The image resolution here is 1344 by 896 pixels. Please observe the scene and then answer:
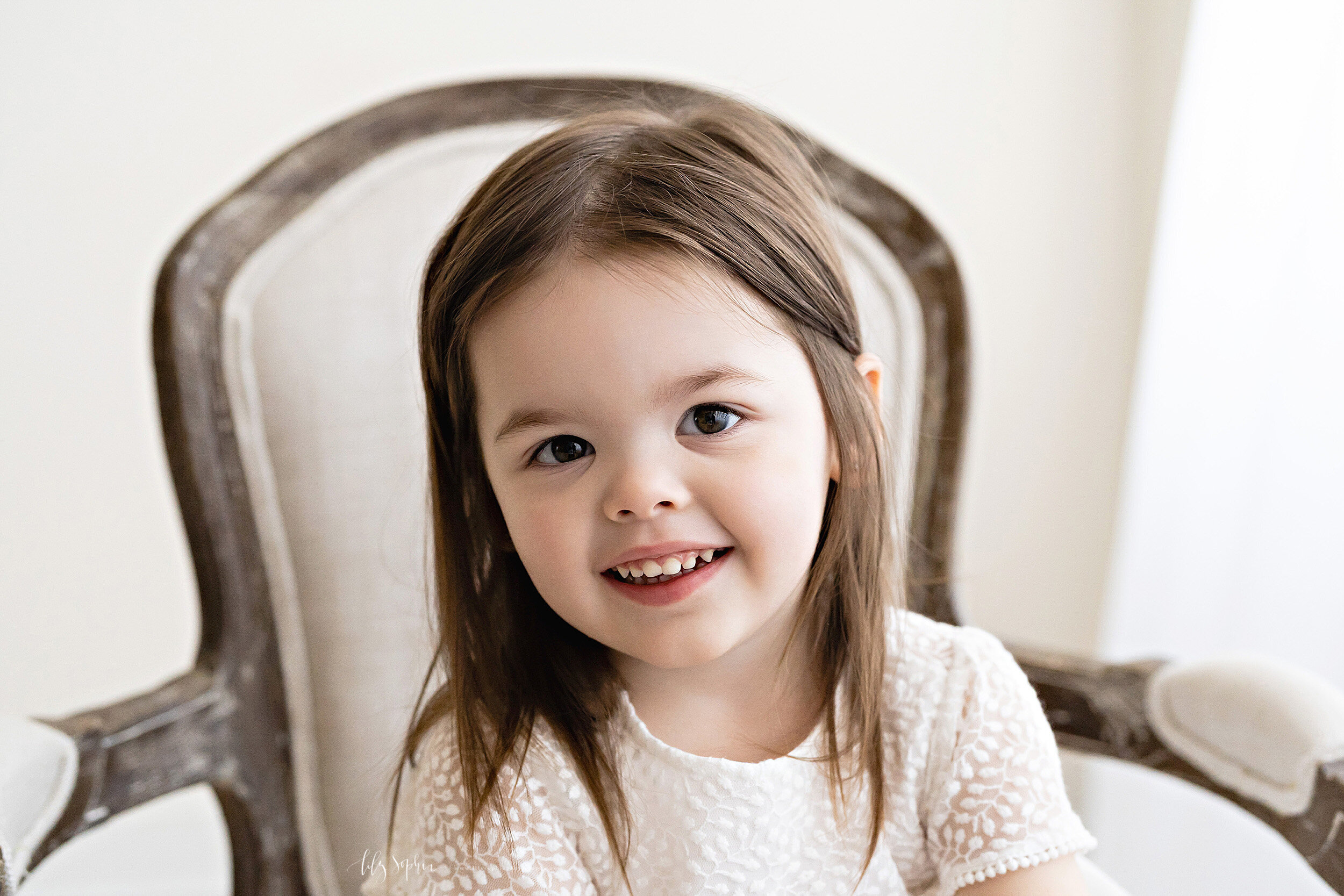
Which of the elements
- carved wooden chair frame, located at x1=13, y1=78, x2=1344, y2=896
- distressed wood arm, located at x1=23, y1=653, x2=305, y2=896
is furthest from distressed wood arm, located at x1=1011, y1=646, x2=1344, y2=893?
distressed wood arm, located at x1=23, y1=653, x2=305, y2=896

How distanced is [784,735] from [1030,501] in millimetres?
842

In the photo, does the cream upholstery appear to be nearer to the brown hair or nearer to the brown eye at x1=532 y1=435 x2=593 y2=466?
the brown hair

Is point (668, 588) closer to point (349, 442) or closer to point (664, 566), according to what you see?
point (664, 566)

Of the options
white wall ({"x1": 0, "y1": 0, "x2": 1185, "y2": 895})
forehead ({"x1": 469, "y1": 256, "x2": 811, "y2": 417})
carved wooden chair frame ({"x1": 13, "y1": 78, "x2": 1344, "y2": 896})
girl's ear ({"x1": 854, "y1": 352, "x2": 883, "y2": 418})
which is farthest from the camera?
white wall ({"x1": 0, "y1": 0, "x2": 1185, "y2": 895})

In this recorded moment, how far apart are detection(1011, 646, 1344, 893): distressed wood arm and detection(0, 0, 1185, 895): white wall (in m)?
0.44

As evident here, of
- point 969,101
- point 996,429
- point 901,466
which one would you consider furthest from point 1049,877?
point 969,101

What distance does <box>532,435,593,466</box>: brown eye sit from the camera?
A: 56 cm

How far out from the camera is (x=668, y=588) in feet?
1.84

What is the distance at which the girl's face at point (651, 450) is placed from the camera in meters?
0.53

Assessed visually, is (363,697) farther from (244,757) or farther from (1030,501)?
(1030,501)

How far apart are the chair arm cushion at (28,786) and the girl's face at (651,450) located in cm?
35

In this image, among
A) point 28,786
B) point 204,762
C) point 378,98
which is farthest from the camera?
point 378,98

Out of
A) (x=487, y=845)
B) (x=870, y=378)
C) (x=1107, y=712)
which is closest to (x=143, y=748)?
(x=487, y=845)

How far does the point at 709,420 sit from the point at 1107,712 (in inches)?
17.4
